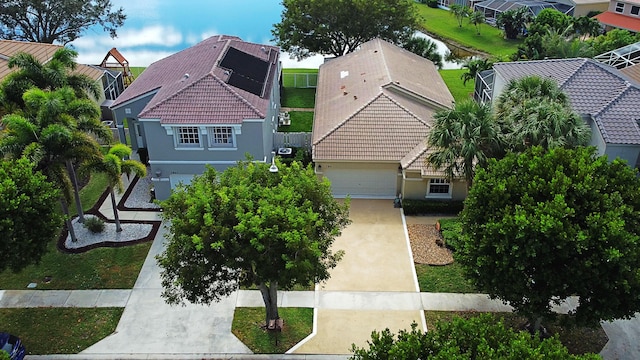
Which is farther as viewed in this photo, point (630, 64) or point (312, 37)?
point (312, 37)

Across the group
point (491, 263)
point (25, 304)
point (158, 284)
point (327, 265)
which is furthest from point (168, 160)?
point (491, 263)

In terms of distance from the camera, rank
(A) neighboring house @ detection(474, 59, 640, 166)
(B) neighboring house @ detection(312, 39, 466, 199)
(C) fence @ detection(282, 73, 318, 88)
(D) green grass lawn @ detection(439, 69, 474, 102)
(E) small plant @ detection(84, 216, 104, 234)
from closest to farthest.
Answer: (A) neighboring house @ detection(474, 59, 640, 166), (E) small plant @ detection(84, 216, 104, 234), (B) neighboring house @ detection(312, 39, 466, 199), (D) green grass lawn @ detection(439, 69, 474, 102), (C) fence @ detection(282, 73, 318, 88)

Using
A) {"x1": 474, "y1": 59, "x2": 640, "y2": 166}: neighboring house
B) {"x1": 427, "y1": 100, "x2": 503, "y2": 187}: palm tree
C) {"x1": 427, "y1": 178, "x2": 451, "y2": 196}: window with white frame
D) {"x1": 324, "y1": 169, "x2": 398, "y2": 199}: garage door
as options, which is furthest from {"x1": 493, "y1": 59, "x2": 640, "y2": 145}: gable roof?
{"x1": 324, "y1": 169, "x2": 398, "y2": 199}: garage door

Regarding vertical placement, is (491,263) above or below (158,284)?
above

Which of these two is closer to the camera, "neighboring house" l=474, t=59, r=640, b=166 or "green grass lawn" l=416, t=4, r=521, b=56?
"neighboring house" l=474, t=59, r=640, b=166

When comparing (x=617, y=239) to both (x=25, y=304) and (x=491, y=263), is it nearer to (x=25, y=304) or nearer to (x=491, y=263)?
(x=491, y=263)

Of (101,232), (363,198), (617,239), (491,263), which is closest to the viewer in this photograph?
(617,239)

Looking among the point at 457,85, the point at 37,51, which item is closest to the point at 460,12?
the point at 457,85

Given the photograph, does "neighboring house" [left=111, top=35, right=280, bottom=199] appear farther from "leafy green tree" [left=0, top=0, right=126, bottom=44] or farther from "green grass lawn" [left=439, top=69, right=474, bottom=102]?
"leafy green tree" [left=0, top=0, right=126, bottom=44]
